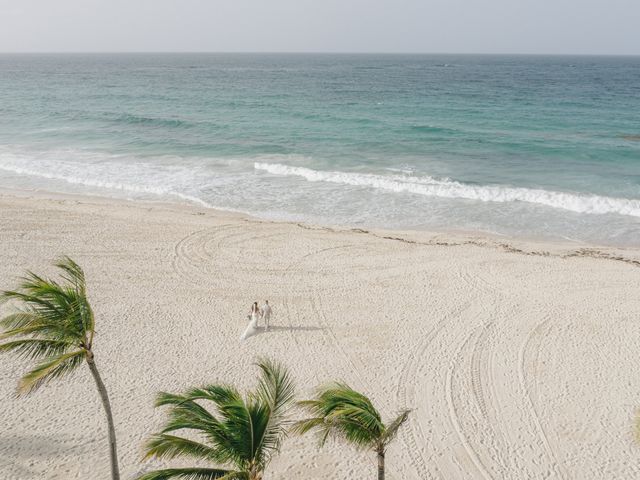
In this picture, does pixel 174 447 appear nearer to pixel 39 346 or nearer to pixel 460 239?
pixel 39 346

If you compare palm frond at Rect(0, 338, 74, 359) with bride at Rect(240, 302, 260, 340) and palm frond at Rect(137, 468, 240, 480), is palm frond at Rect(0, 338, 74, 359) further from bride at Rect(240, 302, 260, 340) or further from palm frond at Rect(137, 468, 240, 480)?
bride at Rect(240, 302, 260, 340)

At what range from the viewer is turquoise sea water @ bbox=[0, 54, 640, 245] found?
22.6 m

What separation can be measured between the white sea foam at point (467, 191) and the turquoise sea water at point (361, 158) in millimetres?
81

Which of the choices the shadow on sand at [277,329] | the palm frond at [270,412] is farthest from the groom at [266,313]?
the palm frond at [270,412]

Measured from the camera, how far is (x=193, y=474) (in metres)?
5.48

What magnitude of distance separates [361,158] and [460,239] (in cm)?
1271

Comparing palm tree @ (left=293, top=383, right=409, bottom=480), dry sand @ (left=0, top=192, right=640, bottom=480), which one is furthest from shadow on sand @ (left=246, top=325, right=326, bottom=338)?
palm tree @ (left=293, top=383, right=409, bottom=480)

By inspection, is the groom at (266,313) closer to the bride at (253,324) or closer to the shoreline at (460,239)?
the bride at (253,324)

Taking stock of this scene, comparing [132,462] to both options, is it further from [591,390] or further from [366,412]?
[591,390]

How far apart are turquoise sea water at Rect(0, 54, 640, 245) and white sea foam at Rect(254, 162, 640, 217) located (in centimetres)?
8

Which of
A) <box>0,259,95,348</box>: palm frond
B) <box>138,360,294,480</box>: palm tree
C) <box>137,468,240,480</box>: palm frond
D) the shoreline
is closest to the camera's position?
<box>137,468,240,480</box>: palm frond

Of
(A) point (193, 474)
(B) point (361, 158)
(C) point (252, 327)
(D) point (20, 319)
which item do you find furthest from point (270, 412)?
(B) point (361, 158)

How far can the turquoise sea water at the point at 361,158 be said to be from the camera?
2261 centimetres

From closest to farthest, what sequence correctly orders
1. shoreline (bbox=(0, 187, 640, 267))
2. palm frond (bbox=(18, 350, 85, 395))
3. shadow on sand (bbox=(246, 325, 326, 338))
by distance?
palm frond (bbox=(18, 350, 85, 395))
shadow on sand (bbox=(246, 325, 326, 338))
shoreline (bbox=(0, 187, 640, 267))
